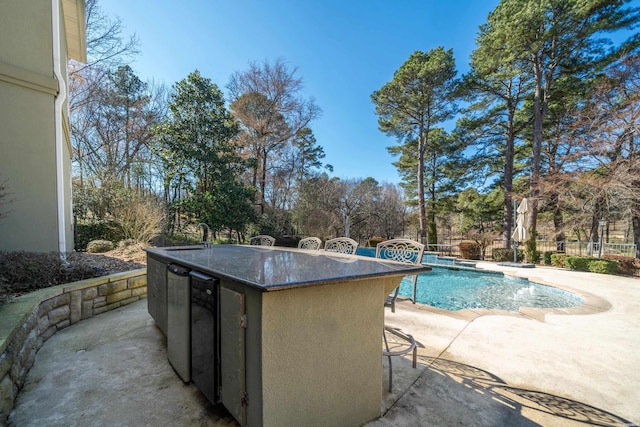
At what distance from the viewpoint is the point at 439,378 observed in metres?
2.13

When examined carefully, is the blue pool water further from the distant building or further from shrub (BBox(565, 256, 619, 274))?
the distant building

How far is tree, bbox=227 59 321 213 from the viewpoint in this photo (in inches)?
546

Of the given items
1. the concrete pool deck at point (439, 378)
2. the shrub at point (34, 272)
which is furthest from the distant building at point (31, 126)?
the concrete pool deck at point (439, 378)

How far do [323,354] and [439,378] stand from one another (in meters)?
1.33

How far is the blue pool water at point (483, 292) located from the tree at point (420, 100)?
5.98m

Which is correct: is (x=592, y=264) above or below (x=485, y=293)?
above

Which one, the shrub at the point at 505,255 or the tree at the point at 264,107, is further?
the tree at the point at 264,107

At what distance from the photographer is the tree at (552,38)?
918cm

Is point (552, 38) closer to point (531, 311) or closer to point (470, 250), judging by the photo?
point (470, 250)

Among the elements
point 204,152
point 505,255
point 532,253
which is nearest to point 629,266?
point 532,253

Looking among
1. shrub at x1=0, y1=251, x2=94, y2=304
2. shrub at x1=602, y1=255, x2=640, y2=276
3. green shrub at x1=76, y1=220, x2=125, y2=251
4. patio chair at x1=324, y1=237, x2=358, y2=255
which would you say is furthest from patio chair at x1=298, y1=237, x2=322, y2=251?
shrub at x1=602, y1=255, x2=640, y2=276

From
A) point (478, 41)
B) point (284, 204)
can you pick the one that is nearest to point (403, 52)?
point (478, 41)

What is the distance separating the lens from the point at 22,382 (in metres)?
1.89

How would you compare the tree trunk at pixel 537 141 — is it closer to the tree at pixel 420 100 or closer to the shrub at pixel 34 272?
the tree at pixel 420 100
